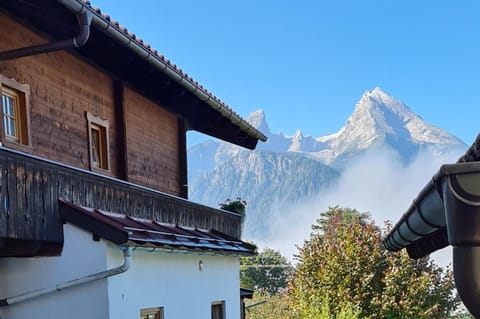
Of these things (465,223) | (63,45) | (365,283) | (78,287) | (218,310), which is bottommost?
(365,283)

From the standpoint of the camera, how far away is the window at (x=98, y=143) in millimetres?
8406

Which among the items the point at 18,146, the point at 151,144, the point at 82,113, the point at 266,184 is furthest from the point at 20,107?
the point at 266,184

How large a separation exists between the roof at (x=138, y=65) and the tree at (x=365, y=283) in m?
6.21

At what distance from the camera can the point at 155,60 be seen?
775 cm

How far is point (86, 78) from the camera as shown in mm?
8312

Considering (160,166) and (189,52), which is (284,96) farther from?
(160,166)

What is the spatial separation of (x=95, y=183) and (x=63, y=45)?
1483 mm

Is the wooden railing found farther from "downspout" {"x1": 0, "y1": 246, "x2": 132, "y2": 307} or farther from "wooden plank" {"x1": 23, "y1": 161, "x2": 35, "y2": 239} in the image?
"downspout" {"x1": 0, "y1": 246, "x2": 132, "y2": 307}

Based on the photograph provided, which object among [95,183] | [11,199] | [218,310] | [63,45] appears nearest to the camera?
[11,199]

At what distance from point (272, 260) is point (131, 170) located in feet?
149

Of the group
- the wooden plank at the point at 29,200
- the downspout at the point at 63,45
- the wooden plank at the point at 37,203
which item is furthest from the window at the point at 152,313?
the downspout at the point at 63,45

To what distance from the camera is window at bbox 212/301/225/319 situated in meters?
9.34

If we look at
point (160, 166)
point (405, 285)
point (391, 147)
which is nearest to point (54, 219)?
point (160, 166)

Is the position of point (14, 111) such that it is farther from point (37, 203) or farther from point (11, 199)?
point (11, 199)
